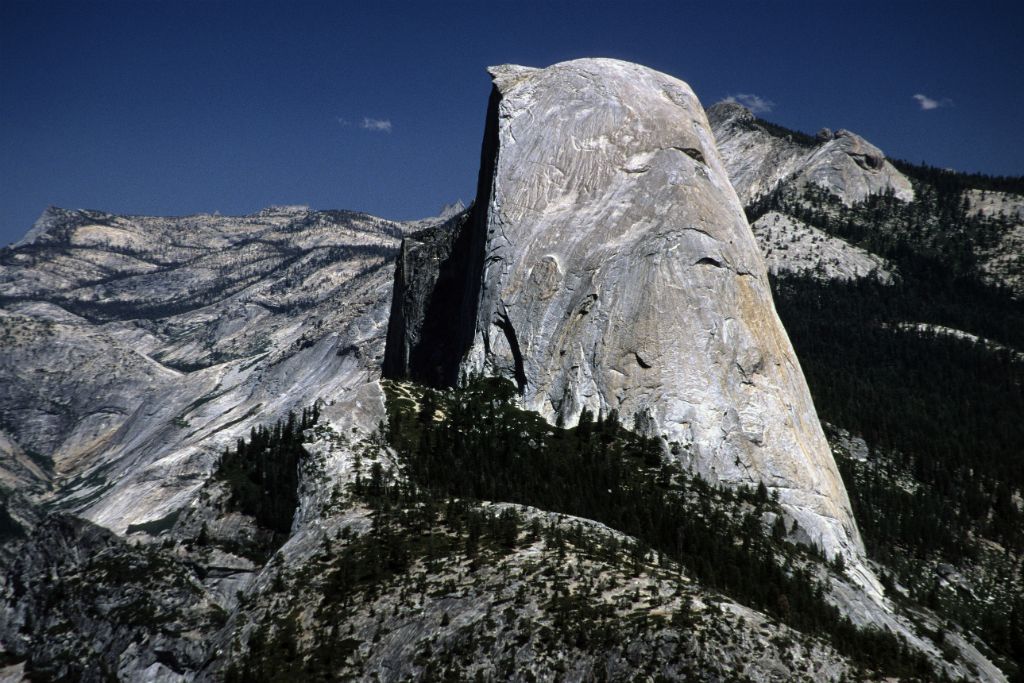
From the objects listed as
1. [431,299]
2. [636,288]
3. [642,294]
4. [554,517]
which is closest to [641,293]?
[642,294]

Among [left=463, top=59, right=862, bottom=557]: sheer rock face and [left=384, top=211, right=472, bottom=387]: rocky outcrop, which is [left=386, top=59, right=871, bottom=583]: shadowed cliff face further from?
[left=384, top=211, right=472, bottom=387]: rocky outcrop

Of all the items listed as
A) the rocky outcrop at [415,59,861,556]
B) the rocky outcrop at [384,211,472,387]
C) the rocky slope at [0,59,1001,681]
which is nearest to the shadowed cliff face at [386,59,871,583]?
the rocky outcrop at [415,59,861,556]

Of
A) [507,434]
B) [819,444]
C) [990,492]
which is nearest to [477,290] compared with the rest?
[507,434]

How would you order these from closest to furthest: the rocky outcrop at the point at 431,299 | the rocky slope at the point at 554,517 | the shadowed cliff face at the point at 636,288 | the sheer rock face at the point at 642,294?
the rocky slope at the point at 554,517 < the sheer rock face at the point at 642,294 < the shadowed cliff face at the point at 636,288 < the rocky outcrop at the point at 431,299

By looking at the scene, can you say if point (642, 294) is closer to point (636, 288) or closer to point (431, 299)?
point (636, 288)

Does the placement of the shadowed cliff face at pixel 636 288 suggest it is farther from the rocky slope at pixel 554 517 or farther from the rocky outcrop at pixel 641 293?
the rocky slope at pixel 554 517

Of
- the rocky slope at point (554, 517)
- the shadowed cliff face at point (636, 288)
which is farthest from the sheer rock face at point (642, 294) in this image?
the rocky slope at point (554, 517)

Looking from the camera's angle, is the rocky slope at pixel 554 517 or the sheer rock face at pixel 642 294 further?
the sheer rock face at pixel 642 294
